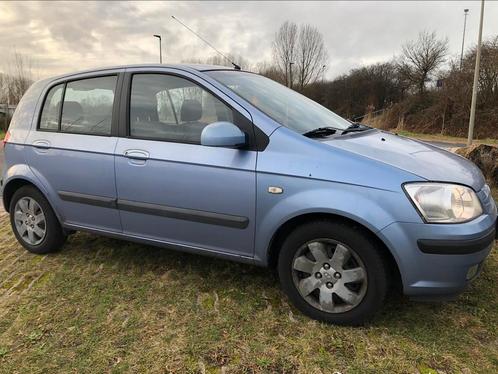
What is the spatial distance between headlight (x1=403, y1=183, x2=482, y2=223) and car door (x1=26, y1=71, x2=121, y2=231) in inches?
87.6

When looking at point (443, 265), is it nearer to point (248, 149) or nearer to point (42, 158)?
point (248, 149)

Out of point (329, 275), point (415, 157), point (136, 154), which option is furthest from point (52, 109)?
point (415, 157)

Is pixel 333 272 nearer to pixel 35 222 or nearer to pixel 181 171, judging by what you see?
pixel 181 171

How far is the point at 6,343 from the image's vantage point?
2834mm

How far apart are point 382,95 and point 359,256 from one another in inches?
1993

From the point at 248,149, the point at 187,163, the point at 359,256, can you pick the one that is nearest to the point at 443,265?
the point at 359,256

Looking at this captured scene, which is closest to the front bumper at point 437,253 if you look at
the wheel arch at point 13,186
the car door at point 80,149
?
the car door at point 80,149

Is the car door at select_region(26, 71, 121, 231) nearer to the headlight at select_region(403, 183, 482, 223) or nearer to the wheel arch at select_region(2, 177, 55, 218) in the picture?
the wheel arch at select_region(2, 177, 55, 218)

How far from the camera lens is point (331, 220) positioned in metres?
2.84

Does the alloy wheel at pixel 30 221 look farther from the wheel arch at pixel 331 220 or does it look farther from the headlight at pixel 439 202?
the headlight at pixel 439 202

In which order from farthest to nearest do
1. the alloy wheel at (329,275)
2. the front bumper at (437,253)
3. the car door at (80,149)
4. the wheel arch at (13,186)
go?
the wheel arch at (13,186), the car door at (80,149), the alloy wheel at (329,275), the front bumper at (437,253)

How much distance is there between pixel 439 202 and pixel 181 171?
5.51 ft

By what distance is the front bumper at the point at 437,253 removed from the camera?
101 inches

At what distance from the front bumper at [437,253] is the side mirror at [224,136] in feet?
3.47
